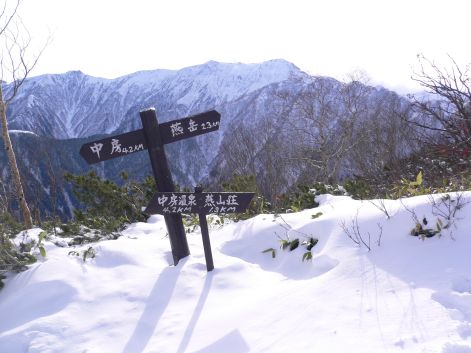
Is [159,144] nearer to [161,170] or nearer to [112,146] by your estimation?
[161,170]

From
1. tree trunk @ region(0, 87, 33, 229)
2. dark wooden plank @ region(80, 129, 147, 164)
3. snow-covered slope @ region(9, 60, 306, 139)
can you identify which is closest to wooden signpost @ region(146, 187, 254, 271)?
dark wooden plank @ region(80, 129, 147, 164)

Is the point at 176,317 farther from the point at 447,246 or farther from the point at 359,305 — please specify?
the point at 447,246

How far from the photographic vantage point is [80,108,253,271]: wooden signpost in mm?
→ 3900

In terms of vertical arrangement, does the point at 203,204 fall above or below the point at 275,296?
above

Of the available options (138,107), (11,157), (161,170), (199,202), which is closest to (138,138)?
(161,170)

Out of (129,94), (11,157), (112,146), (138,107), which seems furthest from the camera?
(129,94)

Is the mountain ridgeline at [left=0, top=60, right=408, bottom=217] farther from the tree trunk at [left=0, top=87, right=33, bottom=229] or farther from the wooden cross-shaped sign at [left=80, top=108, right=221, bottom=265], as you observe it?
the wooden cross-shaped sign at [left=80, top=108, right=221, bottom=265]

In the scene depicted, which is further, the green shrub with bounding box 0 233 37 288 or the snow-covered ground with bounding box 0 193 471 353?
the green shrub with bounding box 0 233 37 288

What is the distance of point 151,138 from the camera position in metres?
4.08

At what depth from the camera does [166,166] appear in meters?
4.20

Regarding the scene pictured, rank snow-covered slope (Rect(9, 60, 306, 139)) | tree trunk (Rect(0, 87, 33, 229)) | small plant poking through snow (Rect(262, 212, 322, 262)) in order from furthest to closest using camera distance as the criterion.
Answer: snow-covered slope (Rect(9, 60, 306, 139)) < tree trunk (Rect(0, 87, 33, 229)) < small plant poking through snow (Rect(262, 212, 322, 262))

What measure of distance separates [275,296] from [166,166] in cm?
189

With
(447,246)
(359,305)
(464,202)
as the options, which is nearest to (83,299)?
(359,305)

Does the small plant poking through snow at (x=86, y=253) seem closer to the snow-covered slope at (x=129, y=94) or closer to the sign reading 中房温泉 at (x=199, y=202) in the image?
the sign reading 中房温泉 at (x=199, y=202)
